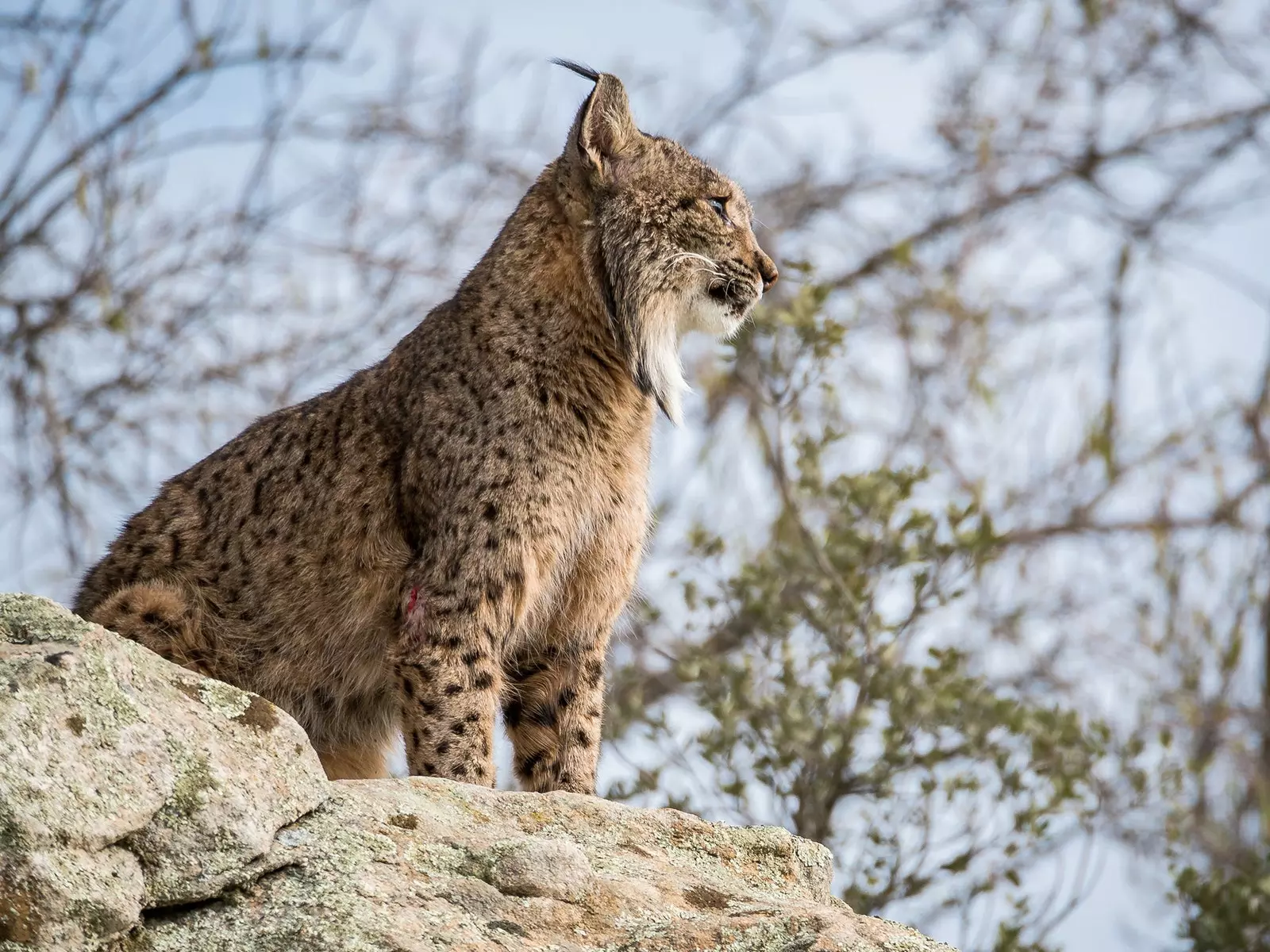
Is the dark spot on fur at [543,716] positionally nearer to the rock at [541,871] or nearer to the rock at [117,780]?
the rock at [541,871]

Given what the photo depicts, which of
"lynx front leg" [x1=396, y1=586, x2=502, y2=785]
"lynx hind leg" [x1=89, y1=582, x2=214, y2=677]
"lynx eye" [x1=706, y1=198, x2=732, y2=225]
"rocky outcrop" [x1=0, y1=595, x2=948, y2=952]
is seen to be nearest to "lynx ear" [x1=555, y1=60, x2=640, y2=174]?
"lynx eye" [x1=706, y1=198, x2=732, y2=225]

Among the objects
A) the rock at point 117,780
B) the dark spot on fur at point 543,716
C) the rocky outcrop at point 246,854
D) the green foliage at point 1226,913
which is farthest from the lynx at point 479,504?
the green foliage at point 1226,913

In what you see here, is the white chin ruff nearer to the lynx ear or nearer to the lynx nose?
the lynx nose

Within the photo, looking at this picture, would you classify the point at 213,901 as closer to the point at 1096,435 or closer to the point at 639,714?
the point at 639,714

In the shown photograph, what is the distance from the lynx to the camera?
5.80m

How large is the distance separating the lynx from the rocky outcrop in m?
1.66

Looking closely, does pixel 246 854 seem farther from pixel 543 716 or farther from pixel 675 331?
pixel 675 331

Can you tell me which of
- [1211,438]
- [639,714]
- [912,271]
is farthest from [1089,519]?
[639,714]

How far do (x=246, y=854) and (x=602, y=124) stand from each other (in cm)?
369

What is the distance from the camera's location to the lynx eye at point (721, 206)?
6605 millimetres

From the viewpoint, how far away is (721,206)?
261 inches

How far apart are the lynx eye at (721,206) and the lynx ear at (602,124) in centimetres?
Answer: 39

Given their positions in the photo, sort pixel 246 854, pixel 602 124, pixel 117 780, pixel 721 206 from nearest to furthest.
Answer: pixel 117 780, pixel 246 854, pixel 602 124, pixel 721 206

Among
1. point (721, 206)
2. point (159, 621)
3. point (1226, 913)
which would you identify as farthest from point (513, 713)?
point (1226, 913)
